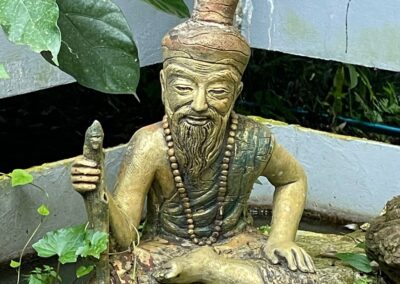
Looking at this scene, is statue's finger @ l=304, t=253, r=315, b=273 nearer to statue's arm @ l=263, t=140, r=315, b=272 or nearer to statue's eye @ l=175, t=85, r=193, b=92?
statue's arm @ l=263, t=140, r=315, b=272

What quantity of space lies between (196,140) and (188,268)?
0.28 m

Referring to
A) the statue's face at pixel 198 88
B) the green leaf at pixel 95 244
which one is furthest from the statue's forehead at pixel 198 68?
the green leaf at pixel 95 244

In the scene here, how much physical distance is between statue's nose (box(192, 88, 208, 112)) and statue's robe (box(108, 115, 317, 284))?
171 mm

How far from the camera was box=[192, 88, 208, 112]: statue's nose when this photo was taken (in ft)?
6.96

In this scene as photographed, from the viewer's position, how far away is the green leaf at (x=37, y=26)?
5.02 feet

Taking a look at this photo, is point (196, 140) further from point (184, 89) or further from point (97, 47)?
point (97, 47)

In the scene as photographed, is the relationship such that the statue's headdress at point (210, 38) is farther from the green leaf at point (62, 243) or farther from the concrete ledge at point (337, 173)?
the concrete ledge at point (337, 173)

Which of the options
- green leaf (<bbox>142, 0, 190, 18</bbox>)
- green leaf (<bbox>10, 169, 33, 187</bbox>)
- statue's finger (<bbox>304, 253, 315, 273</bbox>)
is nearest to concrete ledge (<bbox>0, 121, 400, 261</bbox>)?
green leaf (<bbox>10, 169, 33, 187</bbox>)

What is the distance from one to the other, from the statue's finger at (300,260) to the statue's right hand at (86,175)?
1.74 ft

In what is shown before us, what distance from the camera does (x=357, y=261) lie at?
2.43 meters

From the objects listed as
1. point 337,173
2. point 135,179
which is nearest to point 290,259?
point 135,179

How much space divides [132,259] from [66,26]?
1.96 ft

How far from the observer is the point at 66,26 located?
1.85m

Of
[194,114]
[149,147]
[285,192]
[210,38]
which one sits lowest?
[285,192]
